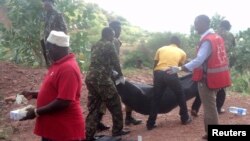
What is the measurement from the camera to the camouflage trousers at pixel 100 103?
259 inches

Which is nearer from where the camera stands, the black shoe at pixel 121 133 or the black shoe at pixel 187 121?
the black shoe at pixel 121 133

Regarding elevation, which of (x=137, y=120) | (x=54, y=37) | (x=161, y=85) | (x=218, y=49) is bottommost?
(x=137, y=120)

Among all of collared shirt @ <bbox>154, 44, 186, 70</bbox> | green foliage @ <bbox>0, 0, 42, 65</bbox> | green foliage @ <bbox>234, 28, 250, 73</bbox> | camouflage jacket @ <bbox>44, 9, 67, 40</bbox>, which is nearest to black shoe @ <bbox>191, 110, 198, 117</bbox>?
collared shirt @ <bbox>154, 44, 186, 70</bbox>

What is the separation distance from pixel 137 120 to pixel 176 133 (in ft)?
3.53

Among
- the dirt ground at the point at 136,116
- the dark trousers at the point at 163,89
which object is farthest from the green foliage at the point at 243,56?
the dark trousers at the point at 163,89

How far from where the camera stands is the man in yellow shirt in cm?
707

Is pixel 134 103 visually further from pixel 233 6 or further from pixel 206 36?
pixel 233 6

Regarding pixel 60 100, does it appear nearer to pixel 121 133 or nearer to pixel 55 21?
pixel 121 133

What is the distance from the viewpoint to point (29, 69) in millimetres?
12062

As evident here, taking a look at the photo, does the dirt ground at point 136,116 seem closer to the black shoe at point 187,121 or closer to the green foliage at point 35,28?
the black shoe at point 187,121

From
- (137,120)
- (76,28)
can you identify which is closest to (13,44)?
(76,28)

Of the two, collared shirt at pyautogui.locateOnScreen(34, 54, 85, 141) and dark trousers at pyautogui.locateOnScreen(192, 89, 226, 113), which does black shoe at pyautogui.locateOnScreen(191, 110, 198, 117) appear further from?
collared shirt at pyautogui.locateOnScreen(34, 54, 85, 141)

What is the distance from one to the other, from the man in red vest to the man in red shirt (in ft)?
7.11

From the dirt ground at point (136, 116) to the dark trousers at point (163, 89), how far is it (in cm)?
25
